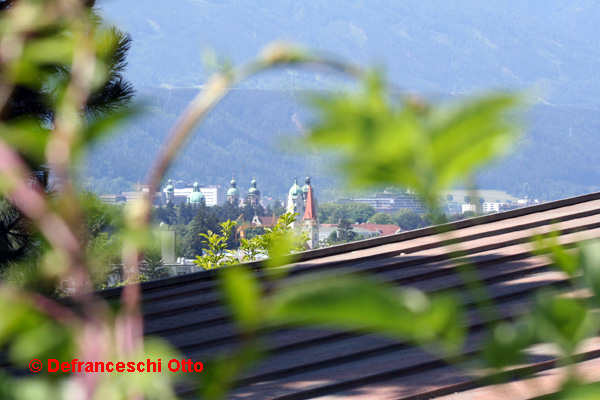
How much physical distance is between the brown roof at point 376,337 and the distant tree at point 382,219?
9.63 metres

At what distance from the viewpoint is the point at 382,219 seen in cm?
1277

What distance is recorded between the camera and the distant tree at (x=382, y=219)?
12.7 m

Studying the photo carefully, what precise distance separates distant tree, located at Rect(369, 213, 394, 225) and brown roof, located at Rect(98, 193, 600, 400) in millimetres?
9632

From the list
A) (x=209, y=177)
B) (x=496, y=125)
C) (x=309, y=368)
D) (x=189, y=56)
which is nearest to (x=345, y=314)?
(x=496, y=125)

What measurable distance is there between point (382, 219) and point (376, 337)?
10999mm

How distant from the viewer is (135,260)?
0.95 ft

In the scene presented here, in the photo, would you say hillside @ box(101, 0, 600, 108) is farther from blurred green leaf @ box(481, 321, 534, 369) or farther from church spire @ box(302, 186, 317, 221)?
blurred green leaf @ box(481, 321, 534, 369)

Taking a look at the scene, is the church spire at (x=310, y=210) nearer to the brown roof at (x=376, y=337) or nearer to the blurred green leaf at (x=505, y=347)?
the brown roof at (x=376, y=337)

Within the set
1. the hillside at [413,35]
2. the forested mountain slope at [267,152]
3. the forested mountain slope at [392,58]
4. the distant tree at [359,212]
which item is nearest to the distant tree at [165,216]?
the distant tree at [359,212]

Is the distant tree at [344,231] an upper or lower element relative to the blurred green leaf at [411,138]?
upper

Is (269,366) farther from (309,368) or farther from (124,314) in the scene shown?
(124,314)

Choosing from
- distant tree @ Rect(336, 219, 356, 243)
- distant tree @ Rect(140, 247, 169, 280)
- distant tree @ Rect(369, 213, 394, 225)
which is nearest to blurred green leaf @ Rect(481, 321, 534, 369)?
distant tree @ Rect(140, 247, 169, 280)

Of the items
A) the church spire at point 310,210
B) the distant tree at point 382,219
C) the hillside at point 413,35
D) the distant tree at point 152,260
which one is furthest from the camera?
the hillside at point 413,35

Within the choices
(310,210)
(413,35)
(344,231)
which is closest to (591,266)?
(310,210)
